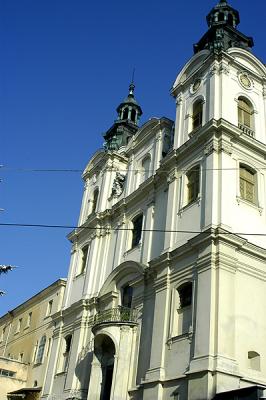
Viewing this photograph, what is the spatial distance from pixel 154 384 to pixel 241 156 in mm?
11071

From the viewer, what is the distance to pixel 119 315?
25406mm

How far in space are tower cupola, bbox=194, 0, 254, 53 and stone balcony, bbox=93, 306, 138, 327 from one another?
1440 cm

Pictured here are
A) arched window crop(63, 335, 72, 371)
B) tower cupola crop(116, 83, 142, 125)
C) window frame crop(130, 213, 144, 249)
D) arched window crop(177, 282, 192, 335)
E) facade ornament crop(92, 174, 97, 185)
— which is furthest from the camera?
tower cupola crop(116, 83, 142, 125)

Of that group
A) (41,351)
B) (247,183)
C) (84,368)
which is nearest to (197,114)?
(247,183)

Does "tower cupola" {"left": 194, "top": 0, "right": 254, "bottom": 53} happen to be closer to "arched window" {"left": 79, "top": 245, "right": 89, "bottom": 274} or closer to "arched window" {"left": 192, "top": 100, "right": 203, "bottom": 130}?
"arched window" {"left": 192, "top": 100, "right": 203, "bottom": 130}

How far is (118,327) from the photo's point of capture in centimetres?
2439

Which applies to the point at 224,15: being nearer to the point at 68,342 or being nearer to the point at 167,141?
the point at 167,141

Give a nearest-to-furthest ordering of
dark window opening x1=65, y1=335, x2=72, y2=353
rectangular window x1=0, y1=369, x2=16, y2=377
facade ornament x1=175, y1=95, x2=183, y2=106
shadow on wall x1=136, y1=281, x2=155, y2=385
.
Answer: shadow on wall x1=136, y1=281, x2=155, y2=385, facade ornament x1=175, y1=95, x2=183, y2=106, dark window opening x1=65, y1=335, x2=72, y2=353, rectangular window x1=0, y1=369, x2=16, y2=377

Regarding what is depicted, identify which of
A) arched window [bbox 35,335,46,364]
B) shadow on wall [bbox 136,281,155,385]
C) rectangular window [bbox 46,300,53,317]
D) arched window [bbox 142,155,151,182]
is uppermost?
arched window [bbox 142,155,151,182]

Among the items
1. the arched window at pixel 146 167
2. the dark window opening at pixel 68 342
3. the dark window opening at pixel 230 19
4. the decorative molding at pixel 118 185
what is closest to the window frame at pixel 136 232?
the arched window at pixel 146 167

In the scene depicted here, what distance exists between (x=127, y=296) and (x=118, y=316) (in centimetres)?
173

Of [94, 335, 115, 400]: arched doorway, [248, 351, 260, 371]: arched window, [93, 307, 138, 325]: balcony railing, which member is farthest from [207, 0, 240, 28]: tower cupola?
[248, 351, 260, 371]: arched window

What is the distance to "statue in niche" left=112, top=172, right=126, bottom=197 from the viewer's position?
3297 centimetres

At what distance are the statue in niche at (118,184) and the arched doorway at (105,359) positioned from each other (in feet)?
34.4
